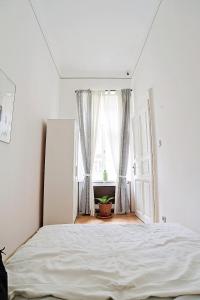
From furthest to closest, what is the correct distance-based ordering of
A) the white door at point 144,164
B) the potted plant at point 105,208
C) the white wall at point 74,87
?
the white wall at point 74,87 → the potted plant at point 105,208 → the white door at point 144,164

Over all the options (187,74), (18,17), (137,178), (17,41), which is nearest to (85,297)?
(187,74)

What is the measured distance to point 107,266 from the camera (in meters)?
0.86

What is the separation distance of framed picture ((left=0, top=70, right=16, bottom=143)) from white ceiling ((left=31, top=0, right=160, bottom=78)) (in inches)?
59.0

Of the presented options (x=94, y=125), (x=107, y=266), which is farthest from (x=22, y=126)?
(x=94, y=125)

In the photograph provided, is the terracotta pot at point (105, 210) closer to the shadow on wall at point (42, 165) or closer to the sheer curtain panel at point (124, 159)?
the sheer curtain panel at point (124, 159)

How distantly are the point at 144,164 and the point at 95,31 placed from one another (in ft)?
8.06

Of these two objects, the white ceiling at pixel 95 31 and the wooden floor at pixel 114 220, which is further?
the wooden floor at pixel 114 220

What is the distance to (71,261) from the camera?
92 cm

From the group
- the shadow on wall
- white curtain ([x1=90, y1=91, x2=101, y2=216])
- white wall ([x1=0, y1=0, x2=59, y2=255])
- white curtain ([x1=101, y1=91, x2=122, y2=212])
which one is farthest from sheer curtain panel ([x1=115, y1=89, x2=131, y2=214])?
white wall ([x1=0, y1=0, x2=59, y2=255])

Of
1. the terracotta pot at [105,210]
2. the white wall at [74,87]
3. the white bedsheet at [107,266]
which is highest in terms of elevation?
the white wall at [74,87]

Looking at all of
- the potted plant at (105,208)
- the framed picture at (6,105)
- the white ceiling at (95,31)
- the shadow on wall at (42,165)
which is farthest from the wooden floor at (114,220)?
the white ceiling at (95,31)

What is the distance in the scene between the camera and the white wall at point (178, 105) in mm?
1830

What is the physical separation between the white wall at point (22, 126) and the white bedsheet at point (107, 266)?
90 cm

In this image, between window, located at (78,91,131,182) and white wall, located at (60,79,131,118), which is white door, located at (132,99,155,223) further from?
white wall, located at (60,79,131,118)
